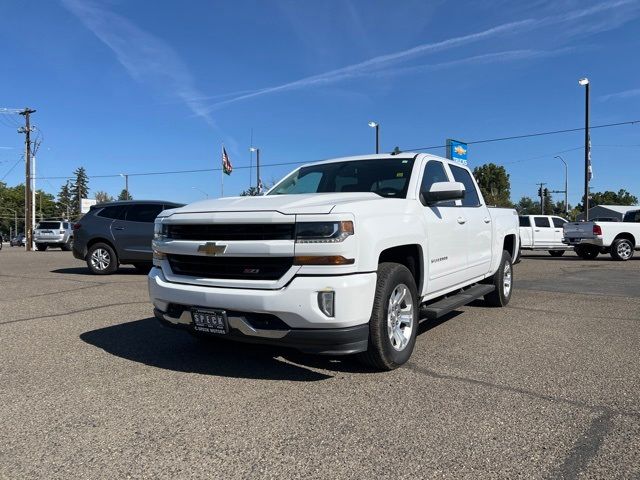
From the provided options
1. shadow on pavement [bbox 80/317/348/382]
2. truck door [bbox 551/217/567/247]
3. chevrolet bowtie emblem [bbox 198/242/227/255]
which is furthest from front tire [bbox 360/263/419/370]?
truck door [bbox 551/217/567/247]

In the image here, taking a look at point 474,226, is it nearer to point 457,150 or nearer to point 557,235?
point 557,235

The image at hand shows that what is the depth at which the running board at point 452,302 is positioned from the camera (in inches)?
188

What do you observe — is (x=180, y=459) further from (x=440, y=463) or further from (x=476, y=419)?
(x=476, y=419)

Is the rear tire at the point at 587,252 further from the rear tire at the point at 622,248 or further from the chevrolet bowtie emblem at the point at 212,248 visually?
the chevrolet bowtie emblem at the point at 212,248

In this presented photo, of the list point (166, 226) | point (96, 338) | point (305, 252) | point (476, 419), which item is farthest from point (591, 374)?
point (96, 338)

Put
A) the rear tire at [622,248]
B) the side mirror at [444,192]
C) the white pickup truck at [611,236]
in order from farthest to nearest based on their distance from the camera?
1. the rear tire at [622,248]
2. the white pickup truck at [611,236]
3. the side mirror at [444,192]

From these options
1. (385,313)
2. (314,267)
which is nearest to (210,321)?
(314,267)

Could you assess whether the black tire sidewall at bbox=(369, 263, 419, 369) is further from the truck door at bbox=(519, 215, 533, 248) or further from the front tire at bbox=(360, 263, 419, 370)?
the truck door at bbox=(519, 215, 533, 248)

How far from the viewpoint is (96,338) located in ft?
17.9

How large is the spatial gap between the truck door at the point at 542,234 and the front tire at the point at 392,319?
19.0 metres

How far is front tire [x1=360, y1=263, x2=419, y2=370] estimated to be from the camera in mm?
3930

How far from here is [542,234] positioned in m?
21.8

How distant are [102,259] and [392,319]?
372 inches

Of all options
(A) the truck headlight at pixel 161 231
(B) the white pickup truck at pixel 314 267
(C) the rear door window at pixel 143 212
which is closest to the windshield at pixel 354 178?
(B) the white pickup truck at pixel 314 267
